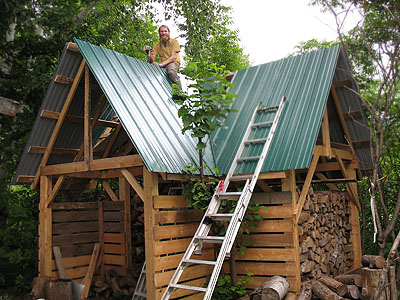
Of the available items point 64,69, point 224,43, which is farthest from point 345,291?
point 224,43

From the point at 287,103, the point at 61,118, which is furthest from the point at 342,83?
the point at 61,118

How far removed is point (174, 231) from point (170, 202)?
477 millimetres

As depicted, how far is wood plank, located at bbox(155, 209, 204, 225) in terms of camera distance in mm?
6653

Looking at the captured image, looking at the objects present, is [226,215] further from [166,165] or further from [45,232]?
[45,232]

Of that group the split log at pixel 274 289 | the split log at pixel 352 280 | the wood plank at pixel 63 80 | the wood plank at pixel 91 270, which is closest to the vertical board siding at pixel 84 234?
the wood plank at pixel 91 270

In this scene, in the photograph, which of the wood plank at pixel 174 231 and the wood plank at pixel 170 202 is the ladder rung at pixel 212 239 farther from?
the wood plank at pixel 170 202

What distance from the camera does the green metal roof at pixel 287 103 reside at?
23.8ft

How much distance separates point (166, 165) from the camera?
6.57 metres

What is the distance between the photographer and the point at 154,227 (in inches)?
256

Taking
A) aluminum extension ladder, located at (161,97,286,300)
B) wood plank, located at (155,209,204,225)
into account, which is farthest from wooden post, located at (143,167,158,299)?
aluminum extension ladder, located at (161,97,286,300)

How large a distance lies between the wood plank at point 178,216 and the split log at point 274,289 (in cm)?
163

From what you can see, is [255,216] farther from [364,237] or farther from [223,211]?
[364,237]

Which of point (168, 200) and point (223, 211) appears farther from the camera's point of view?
point (223, 211)

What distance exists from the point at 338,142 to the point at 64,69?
6.42 metres
